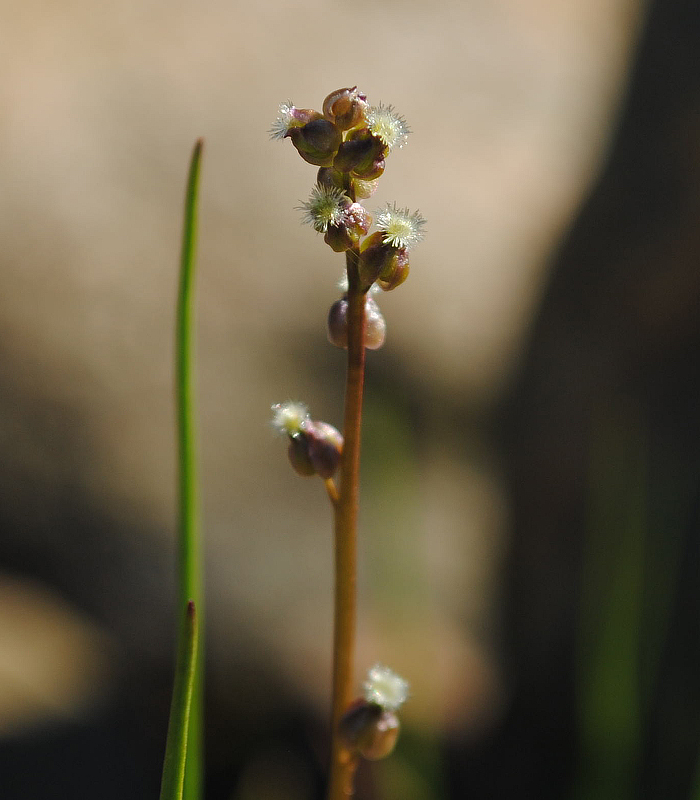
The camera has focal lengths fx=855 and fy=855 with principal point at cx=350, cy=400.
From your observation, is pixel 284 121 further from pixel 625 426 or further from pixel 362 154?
pixel 625 426

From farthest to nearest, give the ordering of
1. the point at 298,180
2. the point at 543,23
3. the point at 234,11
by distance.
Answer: the point at 543,23
the point at 234,11
the point at 298,180

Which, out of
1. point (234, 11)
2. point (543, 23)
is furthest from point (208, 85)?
point (543, 23)

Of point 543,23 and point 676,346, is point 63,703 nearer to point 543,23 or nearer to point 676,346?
point 676,346

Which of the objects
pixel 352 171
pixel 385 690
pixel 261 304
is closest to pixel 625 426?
pixel 261 304

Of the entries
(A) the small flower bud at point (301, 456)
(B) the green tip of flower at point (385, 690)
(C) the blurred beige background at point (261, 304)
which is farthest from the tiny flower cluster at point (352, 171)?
(C) the blurred beige background at point (261, 304)

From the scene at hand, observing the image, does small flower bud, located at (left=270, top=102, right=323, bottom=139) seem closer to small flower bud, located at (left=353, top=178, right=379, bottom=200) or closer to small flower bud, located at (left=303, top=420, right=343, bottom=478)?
small flower bud, located at (left=353, top=178, right=379, bottom=200)

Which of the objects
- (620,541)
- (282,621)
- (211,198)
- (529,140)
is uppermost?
(529,140)
